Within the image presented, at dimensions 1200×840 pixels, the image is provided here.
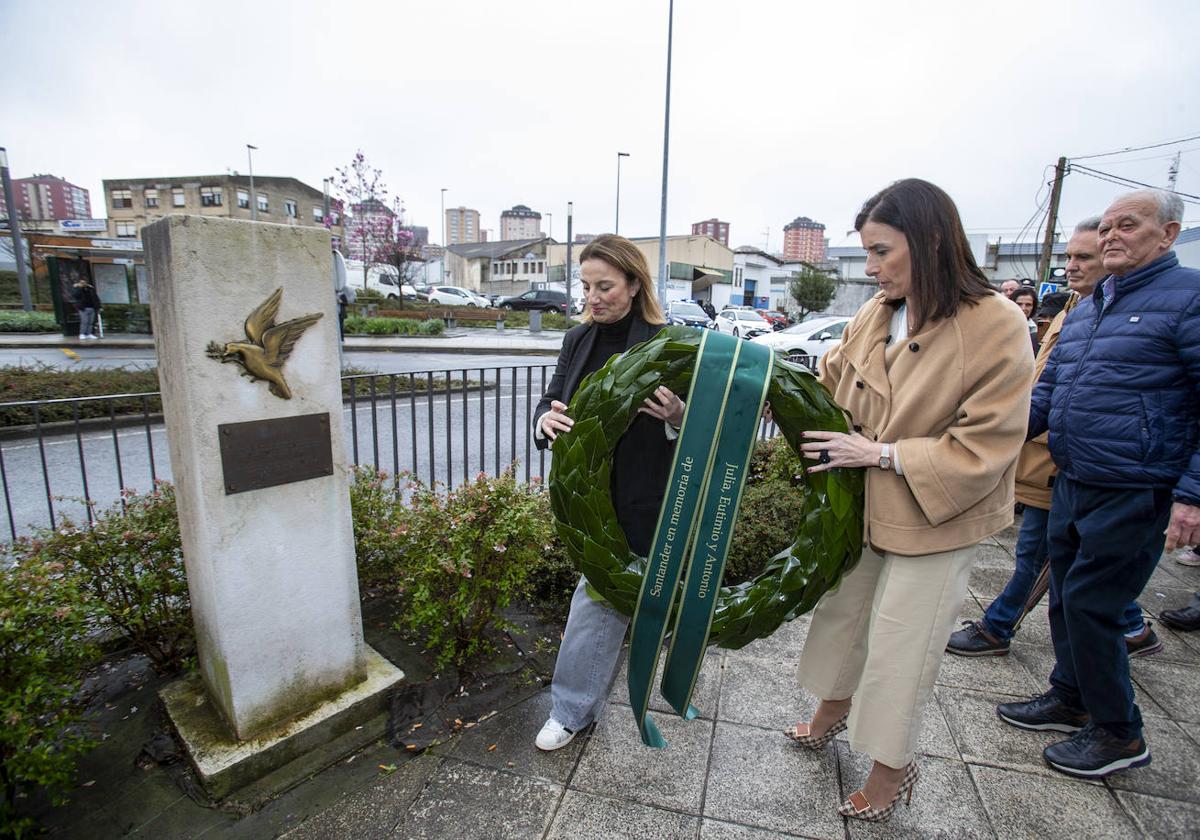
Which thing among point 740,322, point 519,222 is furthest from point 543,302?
point 519,222

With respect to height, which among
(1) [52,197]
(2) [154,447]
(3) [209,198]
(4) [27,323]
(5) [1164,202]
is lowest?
(2) [154,447]

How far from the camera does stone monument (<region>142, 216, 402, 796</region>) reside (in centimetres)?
207

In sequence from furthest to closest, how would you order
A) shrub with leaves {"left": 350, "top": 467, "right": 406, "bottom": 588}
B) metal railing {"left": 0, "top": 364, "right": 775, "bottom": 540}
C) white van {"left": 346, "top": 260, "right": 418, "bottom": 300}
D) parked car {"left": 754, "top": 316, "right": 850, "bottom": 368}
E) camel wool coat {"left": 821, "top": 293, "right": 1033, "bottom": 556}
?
white van {"left": 346, "top": 260, "right": 418, "bottom": 300}, parked car {"left": 754, "top": 316, "right": 850, "bottom": 368}, metal railing {"left": 0, "top": 364, "right": 775, "bottom": 540}, shrub with leaves {"left": 350, "top": 467, "right": 406, "bottom": 588}, camel wool coat {"left": 821, "top": 293, "right": 1033, "bottom": 556}

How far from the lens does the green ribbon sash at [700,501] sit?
Result: 1944mm

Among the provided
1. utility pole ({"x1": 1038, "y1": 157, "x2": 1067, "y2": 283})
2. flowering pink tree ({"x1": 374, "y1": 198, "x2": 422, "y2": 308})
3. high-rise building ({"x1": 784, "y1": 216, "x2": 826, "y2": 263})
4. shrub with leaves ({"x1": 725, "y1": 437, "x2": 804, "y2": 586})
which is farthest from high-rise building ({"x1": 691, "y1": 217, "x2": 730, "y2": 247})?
shrub with leaves ({"x1": 725, "y1": 437, "x2": 804, "y2": 586})

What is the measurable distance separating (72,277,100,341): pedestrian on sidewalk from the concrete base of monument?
1929 cm

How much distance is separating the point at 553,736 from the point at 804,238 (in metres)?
127

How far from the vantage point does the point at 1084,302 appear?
2650mm

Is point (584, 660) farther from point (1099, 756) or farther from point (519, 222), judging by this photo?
point (519, 222)

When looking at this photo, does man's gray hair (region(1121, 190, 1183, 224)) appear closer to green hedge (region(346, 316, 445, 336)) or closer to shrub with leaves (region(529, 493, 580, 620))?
shrub with leaves (region(529, 493, 580, 620))

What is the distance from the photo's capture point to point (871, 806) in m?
2.15

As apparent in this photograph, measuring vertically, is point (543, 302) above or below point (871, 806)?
above

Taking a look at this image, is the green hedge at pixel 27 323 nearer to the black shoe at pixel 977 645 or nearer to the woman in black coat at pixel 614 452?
the woman in black coat at pixel 614 452

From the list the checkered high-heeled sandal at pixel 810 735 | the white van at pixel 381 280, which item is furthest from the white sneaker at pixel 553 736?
the white van at pixel 381 280
